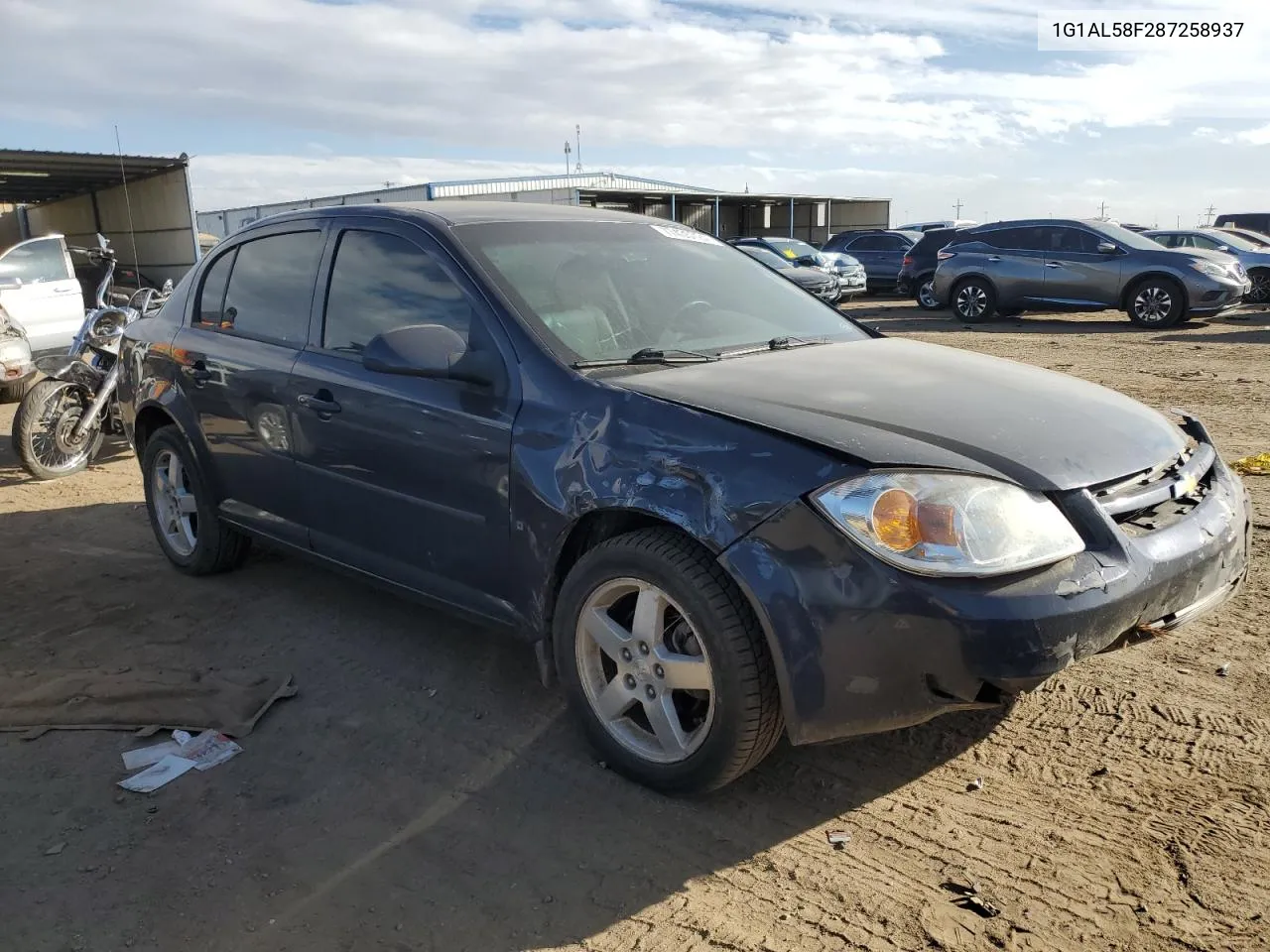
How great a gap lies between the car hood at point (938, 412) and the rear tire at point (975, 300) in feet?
44.7

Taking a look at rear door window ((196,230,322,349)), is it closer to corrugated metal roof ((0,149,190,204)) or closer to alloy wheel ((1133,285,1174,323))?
corrugated metal roof ((0,149,190,204))

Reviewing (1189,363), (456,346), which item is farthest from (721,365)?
(1189,363)

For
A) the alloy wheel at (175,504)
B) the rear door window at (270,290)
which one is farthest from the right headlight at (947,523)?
the alloy wheel at (175,504)

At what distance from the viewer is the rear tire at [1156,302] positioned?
14555 mm

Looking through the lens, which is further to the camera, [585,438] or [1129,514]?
[585,438]

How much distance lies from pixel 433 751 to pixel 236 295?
8.07 ft

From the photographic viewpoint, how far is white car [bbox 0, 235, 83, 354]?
1168cm

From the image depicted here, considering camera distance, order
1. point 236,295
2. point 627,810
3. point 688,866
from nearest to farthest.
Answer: point 688,866
point 627,810
point 236,295

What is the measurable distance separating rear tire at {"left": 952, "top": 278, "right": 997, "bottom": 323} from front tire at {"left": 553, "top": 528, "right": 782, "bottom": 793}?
48.6 feet

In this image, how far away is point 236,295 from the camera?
455 cm

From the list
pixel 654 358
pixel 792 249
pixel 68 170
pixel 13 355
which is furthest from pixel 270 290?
pixel 792 249

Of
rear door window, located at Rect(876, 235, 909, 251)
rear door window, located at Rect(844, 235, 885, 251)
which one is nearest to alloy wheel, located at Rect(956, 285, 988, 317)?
rear door window, located at Rect(876, 235, 909, 251)

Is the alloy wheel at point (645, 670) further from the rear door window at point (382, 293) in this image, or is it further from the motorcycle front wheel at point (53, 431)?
the motorcycle front wheel at point (53, 431)

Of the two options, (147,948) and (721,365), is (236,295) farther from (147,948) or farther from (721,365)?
(147,948)
